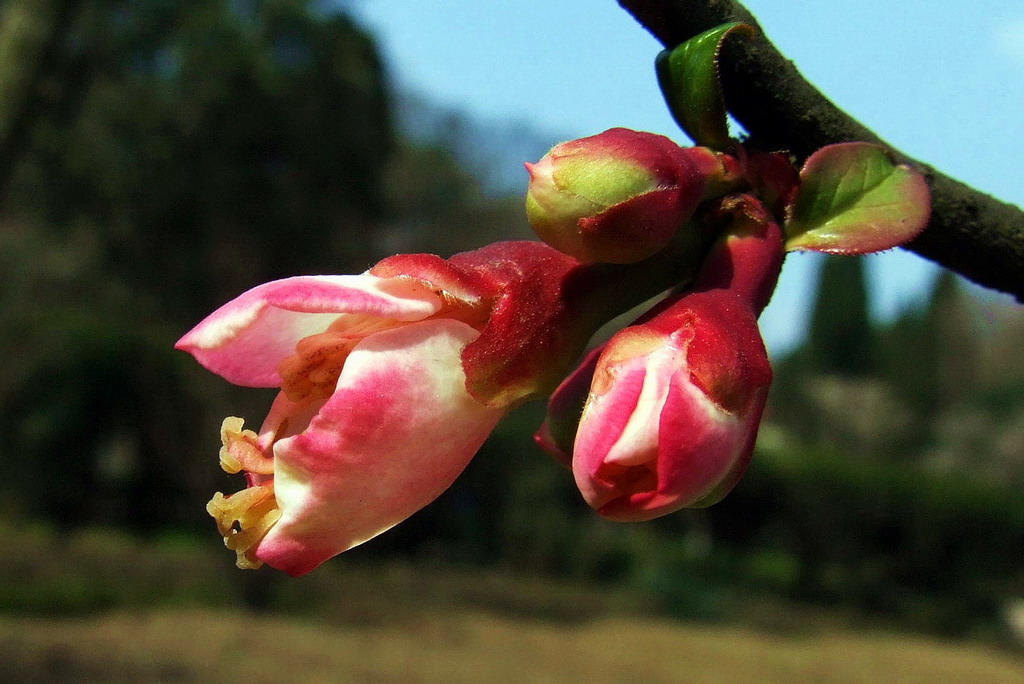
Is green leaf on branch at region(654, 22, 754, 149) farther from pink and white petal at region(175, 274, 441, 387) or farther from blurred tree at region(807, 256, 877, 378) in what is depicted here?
blurred tree at region(807, 256, 877, 378)

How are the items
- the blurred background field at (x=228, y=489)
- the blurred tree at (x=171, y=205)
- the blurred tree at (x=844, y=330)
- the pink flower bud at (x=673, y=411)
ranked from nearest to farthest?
the pink flower bud at (x=673, y=411), the blurred background field at (x=228, y=489), the blurred tree at (x=171, y=205), the blurred tree at (x=844, y=330)

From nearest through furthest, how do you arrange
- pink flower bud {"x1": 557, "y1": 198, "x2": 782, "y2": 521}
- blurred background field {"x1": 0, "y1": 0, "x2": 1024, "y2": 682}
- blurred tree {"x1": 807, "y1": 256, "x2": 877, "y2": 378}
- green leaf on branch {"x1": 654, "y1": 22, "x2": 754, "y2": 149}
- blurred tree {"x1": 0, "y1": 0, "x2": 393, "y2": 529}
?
pink flower bud {"x1": 557, "y1": 198, "x2": 782, "y2": 521}
green leaf on branch {"x1": 654, "y1": 22, "x2": 754, "y2": 149}
blurred background field {"x1": 0, "y1": 0, "x2": 1024, "y2": 682}
blurred tree {"x1": 0, "y1": 0, "x2": 393, "y2": 529}
blurred tree {"x1": 807, "y1": 256, "x2": 877, "y2": 378}

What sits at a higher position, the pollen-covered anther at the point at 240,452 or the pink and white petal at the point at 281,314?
the pink and white petal at the point at 281,314

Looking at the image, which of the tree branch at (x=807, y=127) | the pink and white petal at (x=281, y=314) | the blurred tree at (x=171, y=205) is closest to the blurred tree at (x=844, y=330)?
the blurred tree at (x=171, y=205)

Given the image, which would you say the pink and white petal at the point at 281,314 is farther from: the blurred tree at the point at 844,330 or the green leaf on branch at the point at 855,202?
the blurred tree at the point at 844,330

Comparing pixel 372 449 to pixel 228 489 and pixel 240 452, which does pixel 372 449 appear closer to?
pixel 240 452

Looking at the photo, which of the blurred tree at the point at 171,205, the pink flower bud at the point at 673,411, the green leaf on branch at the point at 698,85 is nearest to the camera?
the pink flower bud at the point at 673,411

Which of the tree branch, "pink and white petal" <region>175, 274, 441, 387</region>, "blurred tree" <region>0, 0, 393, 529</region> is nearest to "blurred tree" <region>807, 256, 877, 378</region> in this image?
"blurred tree" <region>0, 0, 393, 529</region>

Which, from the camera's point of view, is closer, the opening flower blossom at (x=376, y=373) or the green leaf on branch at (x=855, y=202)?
the opening flower blossom at (x=376, y=373)
